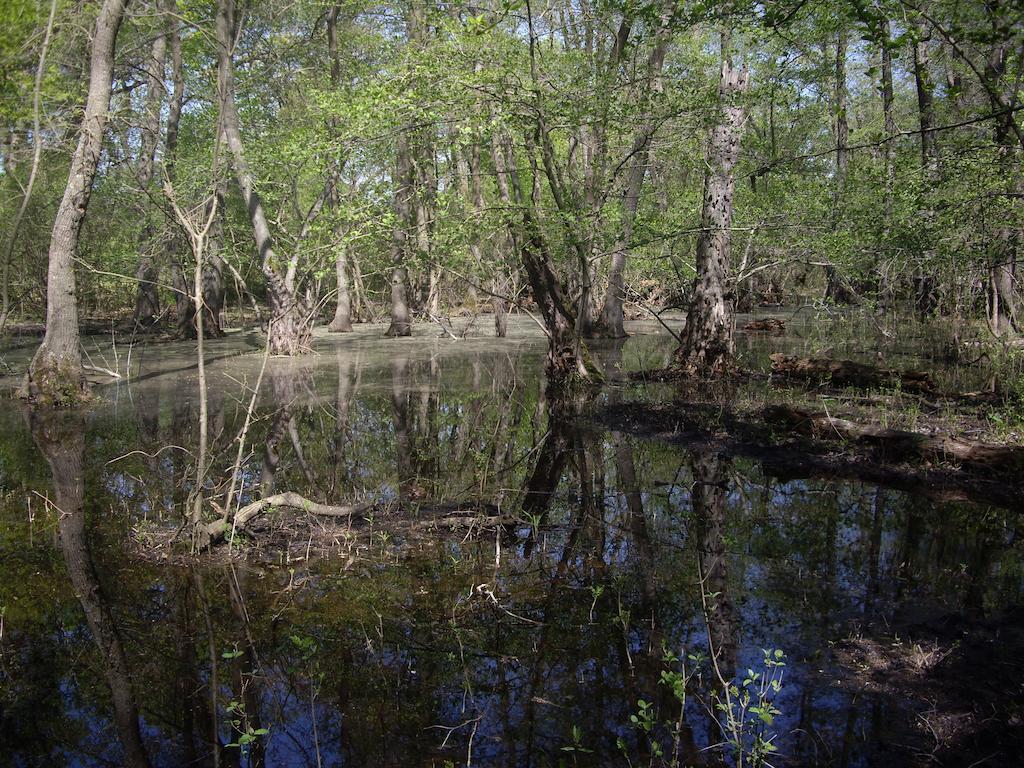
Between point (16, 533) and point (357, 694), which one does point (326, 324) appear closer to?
point (16, 533)

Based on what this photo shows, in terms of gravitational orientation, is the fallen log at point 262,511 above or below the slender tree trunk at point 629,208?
below

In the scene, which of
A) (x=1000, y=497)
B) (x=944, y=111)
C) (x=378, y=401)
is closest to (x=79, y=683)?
(x=1000, y=497)

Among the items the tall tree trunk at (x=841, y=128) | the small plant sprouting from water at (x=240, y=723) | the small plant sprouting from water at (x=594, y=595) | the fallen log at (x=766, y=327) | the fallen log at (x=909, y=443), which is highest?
the tall tree trunk at (x=841, y=128)

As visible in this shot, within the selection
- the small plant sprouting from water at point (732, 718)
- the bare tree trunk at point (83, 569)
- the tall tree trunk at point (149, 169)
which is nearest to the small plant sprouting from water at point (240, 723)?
the bare tree trunk at point (83, 569)

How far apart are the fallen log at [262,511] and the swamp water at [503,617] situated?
16 cm

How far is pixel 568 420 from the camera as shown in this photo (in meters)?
11.0

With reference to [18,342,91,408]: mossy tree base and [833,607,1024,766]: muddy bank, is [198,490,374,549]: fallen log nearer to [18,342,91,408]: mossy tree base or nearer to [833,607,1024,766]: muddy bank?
[833,607,1024,766]: muddy bank

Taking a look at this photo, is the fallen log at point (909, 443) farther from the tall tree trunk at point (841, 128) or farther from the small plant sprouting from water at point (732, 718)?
the small plant sprouting from water at point (732, 718)

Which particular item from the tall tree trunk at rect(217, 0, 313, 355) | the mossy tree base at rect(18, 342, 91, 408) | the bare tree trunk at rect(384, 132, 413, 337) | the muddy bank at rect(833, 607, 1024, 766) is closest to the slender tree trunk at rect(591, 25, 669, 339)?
the bare tree trunk at rect(384, 132, 413, 337)

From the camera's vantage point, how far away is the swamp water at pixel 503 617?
3.56 m

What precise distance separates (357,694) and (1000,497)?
19.6 feet

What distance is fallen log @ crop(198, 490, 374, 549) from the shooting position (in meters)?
5.78

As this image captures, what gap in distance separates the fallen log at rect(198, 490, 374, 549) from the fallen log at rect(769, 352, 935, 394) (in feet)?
25.4

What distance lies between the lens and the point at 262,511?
6.33 meters
